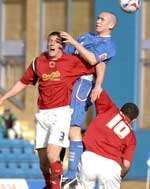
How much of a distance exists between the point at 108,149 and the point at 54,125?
65 centimetres

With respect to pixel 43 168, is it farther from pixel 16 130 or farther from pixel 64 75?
pixel 16 130

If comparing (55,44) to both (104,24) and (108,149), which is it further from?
(108,149)

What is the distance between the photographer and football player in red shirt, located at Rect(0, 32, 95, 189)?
11000 mm

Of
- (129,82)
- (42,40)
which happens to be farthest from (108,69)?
(42,40)

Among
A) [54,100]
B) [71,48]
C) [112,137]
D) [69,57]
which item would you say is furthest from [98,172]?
[71,48]

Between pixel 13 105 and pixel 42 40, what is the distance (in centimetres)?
137

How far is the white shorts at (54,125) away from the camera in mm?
11016

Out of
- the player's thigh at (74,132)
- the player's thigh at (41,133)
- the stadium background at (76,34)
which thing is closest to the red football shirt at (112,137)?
the player's thigh at (74,132)

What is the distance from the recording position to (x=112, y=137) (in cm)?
1107

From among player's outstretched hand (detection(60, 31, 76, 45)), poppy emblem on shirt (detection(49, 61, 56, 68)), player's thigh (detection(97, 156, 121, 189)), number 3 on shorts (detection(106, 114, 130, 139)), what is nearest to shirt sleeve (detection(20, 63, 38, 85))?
poppy emblem on shirt (detection(49, 61, 56, 68))

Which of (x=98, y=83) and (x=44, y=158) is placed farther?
(x=44, y=158)

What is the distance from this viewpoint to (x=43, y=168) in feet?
37.2

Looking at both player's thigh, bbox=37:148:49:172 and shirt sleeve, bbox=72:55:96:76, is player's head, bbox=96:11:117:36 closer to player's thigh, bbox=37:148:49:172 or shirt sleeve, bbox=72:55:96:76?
shirt sleeve, bbox=72:55:96:76

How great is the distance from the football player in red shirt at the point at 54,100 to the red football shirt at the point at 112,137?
30 cm
